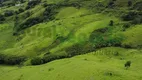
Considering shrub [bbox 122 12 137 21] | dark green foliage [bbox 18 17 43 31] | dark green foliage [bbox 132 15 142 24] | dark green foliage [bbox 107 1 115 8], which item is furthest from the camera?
dark green foliage [bbox 18 17 43 31]

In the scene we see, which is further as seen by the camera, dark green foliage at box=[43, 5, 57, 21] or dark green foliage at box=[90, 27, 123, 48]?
dark green foliage at box=[43, 5, 57, 21]

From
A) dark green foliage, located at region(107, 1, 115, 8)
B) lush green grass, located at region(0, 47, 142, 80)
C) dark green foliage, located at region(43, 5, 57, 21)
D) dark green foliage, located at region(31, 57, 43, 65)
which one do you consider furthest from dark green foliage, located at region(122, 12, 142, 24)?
dark green foliage, located at region(31, 57, 43, 65)

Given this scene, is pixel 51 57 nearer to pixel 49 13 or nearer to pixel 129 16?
pixel 129 16

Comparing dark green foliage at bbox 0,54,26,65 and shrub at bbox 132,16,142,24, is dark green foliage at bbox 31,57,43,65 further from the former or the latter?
shrub at bbox 132,16,142,24

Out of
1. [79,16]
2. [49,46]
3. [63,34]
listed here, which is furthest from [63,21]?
[49,46]

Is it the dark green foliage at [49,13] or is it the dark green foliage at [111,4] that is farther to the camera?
the dark green foliage at [49,13]

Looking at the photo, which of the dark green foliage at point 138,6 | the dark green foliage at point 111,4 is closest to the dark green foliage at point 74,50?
the dark green foliage at point 138,6

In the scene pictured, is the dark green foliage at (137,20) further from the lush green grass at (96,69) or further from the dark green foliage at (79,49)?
the lush green grass at (96,69)

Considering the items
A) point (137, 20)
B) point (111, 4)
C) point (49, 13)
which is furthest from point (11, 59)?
point (111, 4)
